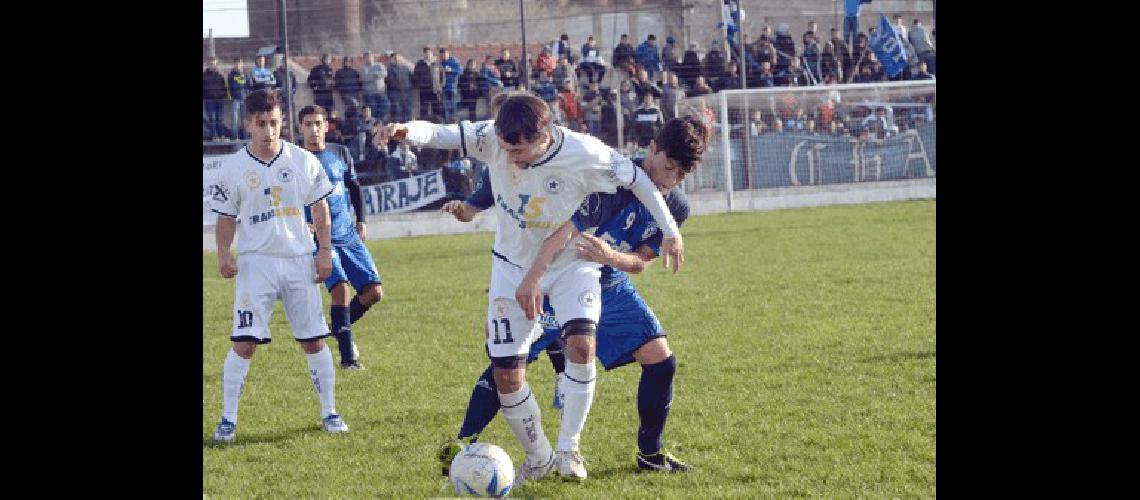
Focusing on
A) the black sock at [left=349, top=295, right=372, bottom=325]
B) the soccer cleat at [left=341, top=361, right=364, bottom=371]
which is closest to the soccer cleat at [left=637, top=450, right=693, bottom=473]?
the soccer cleat at [left=341, top=361, right=364, bottom=371]

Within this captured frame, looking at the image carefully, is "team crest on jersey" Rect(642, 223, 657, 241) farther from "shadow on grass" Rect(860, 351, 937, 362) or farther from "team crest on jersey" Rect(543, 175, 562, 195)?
"shadow on grass" Rect(860, 351, 937, 362)

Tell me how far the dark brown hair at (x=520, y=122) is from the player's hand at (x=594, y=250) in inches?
20.2

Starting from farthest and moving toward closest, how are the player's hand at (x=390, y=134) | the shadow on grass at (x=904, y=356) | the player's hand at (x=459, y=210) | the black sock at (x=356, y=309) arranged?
the black sock at (x=356, y=309) → the shadow on grass at (x=904, y=356) → the player's hand at (x=459, y=210) → the player's hand at (x=390, y=134)

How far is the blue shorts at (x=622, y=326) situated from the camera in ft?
19.6

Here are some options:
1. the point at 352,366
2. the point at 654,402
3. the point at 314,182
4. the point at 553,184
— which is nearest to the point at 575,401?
the point at 654,402

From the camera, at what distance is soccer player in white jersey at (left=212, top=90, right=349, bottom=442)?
7.06 meters

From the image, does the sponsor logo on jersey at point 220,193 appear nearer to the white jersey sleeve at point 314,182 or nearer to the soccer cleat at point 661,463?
the white jersey sleeve at point 314,182

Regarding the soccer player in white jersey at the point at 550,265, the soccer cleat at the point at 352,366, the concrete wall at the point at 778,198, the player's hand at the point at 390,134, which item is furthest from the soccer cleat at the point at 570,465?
the concrete wall at the point at 778,198

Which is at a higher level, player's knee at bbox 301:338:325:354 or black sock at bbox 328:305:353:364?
player's knee at bbox 301:338:325:354

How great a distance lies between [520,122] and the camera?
5398 mm

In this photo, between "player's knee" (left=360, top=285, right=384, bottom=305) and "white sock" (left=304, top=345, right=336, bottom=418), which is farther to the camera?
"player's knee" (left=360, top=285, right=384, bottom=305)
